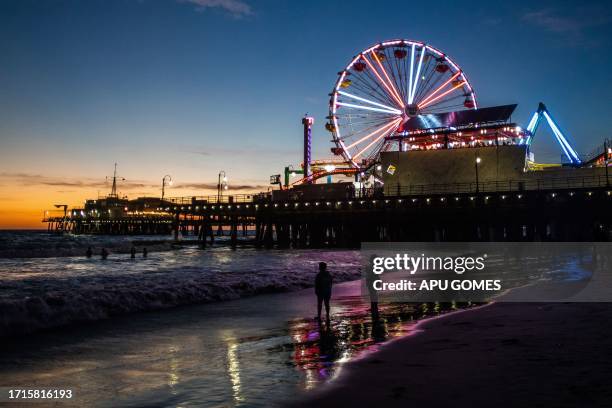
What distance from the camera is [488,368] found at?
289 inches

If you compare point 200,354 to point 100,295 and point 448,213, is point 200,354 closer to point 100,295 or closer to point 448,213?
point 100,295

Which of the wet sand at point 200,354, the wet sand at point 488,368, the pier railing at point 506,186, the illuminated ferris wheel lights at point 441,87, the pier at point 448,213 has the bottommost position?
the wet sand at point 200,354

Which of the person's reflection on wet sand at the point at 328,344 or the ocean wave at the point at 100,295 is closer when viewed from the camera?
the person's reflection on wet sand at the point at 328,344

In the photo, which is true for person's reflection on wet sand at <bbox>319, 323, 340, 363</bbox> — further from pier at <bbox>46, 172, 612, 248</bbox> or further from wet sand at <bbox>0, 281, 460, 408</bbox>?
pier at <bbox>46, 172, 612, 248</bbox>

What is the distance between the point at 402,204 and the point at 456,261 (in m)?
20.0

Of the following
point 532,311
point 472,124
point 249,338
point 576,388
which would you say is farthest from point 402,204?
point 576,388

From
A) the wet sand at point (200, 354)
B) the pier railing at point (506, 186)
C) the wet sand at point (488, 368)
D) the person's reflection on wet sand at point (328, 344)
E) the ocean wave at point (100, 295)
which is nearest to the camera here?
the wet sand at point (488, 368)

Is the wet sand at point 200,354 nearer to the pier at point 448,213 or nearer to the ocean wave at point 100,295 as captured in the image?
the ocean wave at point 100,295

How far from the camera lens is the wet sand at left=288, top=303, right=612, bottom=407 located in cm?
602

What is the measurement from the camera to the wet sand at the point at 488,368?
6023 millimetres

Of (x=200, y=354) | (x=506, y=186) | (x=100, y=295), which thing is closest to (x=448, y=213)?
(x=506, y=186)

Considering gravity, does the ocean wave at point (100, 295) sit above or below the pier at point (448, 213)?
below

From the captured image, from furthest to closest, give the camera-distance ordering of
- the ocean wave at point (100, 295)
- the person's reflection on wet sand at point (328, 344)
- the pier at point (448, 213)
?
the pier at point (448, 213) < the ocean wave at point (100, 295) < the person's reflection on wet sand at point (328, 344)

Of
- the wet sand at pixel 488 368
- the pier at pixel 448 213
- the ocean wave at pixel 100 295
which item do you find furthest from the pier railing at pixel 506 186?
the wet sand at pixel 488 368
